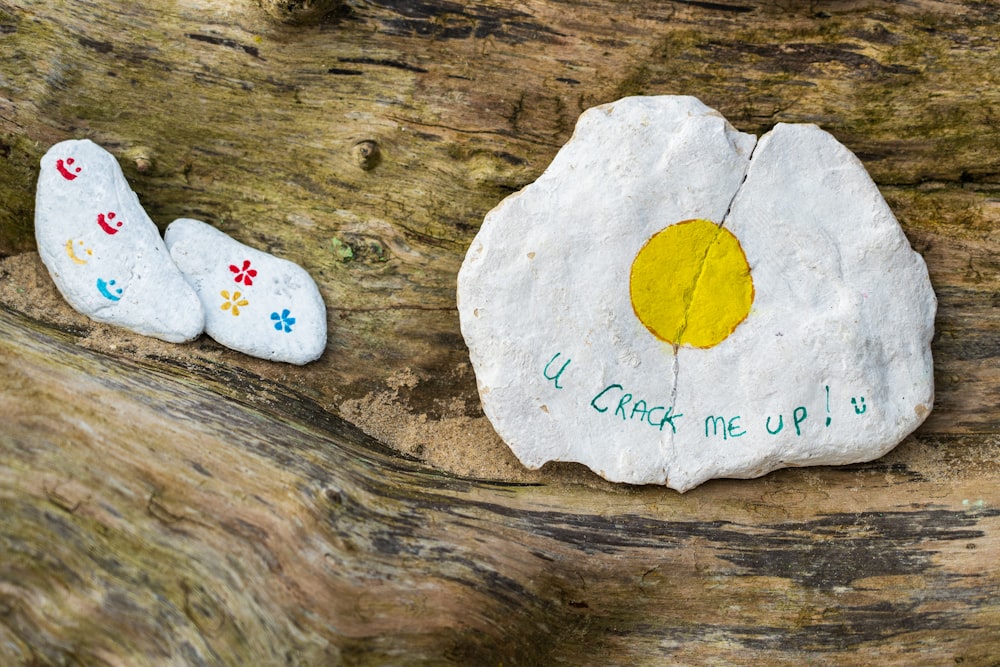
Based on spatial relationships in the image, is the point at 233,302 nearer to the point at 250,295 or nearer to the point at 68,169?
the point at 250,295

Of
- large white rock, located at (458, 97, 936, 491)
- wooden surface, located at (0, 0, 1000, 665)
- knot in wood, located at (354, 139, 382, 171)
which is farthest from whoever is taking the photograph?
knot in wood, located at (354, 139, 382, 171)

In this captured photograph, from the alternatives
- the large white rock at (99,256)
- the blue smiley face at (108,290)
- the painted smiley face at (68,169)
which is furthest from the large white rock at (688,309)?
the painted smiley face at (68,169)

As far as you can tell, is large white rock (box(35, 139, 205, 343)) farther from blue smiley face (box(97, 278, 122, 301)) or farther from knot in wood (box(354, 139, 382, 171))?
knot in wood (box(354, 139, 382, 171))

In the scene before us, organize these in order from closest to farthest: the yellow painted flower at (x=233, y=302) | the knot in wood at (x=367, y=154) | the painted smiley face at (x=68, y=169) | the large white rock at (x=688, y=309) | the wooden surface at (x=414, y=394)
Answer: the wooden surface at (x=414, y=394) < the large white rock at (x=688, y=309) < the painted smiley face at (x=68, y=169) < the yellow painted flower at (x=233, y=302) < the knot in wood at (x=367, y=154)

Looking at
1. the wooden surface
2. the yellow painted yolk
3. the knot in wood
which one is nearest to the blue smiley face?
the wooden surface

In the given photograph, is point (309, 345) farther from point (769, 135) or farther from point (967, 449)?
point (967, 449)

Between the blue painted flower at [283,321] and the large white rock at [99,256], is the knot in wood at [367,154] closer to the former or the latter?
the blue painted flower at [283,321]

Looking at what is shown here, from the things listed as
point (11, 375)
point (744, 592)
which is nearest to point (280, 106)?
point (11, 375)
